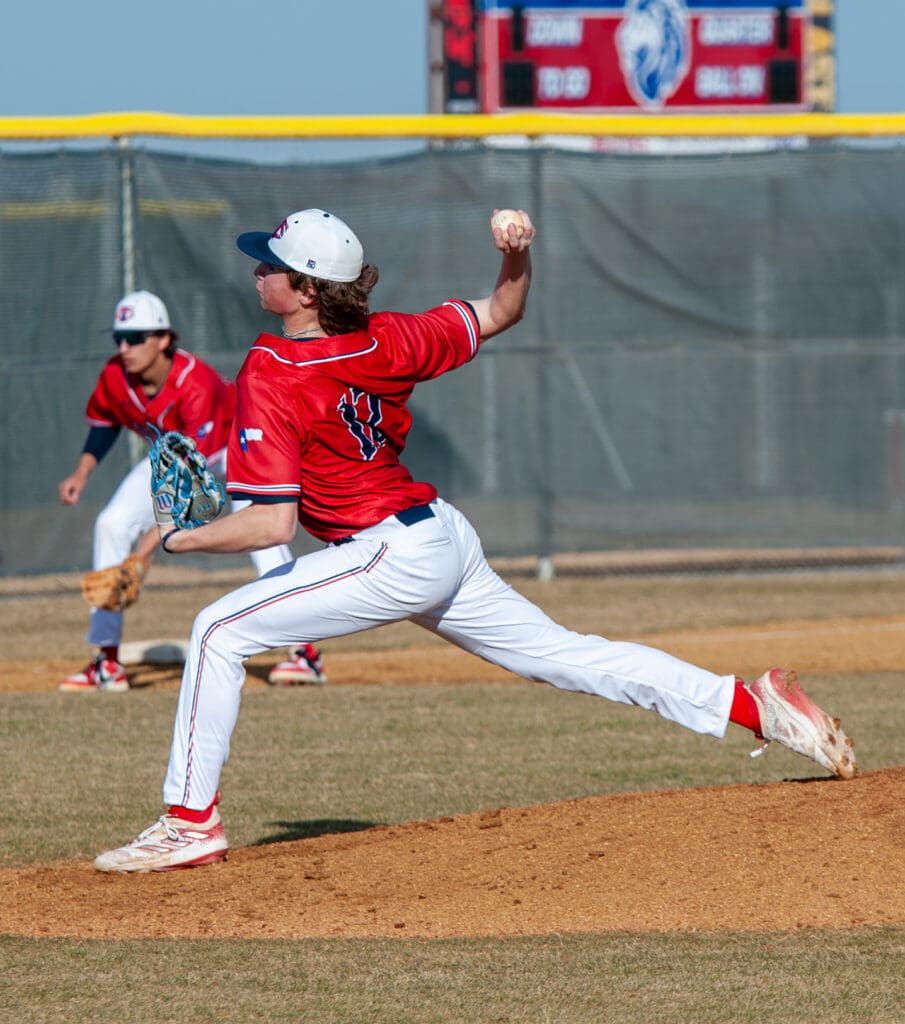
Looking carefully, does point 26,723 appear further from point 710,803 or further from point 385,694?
point 710,803

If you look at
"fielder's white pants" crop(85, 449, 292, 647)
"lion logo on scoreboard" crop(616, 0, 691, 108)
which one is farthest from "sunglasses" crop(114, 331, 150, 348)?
"lion logo on scoreboard" crop(616, 0, 691, 108)

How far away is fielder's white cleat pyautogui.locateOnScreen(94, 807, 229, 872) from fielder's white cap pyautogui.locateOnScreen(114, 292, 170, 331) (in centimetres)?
408

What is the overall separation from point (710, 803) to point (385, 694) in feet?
12.1

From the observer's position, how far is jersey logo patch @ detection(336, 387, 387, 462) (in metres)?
4.99

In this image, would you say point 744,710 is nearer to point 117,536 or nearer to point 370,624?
point 370,624

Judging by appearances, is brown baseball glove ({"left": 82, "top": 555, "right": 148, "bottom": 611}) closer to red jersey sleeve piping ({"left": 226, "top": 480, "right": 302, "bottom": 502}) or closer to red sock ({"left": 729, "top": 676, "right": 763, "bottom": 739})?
red jersey sleeve piping ({"left": 226, "top": 480, "right": 302, "bottom": 502})

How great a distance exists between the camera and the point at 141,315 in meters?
8.74

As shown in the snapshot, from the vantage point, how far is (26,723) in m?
8.12

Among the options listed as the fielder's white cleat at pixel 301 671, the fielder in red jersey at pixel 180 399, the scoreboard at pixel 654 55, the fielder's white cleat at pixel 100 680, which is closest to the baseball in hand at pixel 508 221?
the fielder in red jersey at pixel 180 399

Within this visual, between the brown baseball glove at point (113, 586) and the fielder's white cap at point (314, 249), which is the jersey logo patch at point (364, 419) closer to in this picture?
the fielder's white cap at point (314, 249)

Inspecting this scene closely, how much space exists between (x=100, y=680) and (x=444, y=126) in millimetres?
6033

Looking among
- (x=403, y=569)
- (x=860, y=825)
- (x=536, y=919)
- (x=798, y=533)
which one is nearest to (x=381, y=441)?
(x=403, y=569)

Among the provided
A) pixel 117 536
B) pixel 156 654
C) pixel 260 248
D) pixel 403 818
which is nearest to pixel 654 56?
pixel 156 654

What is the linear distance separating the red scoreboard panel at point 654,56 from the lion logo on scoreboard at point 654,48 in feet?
0.04
